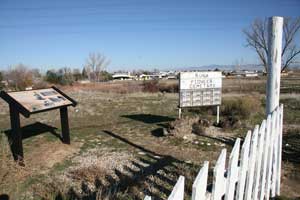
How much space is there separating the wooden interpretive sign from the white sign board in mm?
4801

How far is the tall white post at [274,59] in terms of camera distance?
3.70 metres

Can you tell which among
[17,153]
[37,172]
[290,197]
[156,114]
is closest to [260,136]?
[290,197]

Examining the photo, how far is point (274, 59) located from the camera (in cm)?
377

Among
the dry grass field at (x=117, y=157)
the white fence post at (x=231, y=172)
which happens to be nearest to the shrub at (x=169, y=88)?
the dry grass field at (x=117, y=157)

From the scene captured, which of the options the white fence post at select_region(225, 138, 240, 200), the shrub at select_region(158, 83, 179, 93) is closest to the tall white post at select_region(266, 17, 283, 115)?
the white fence post at select_region(225, 138, 240, 200)

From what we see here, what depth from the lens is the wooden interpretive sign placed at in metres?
5.84

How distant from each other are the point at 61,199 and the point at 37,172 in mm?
1536

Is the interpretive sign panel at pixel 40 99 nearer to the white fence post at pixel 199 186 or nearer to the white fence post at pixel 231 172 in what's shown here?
the white fence post at pixel 231 172


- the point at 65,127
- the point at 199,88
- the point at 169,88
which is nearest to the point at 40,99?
the point at 65,127

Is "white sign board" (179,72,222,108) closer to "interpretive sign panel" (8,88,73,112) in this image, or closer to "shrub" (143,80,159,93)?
"interpretive sign panel" (8,88,73,112)

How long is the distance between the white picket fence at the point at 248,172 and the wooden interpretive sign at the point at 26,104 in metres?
4.64

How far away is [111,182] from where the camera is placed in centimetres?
479

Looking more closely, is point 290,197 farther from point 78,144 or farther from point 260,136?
point 78,144

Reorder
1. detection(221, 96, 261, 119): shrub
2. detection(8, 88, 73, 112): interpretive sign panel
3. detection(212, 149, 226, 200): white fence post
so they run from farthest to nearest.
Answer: detection(221, 96, 261, 119): shrub, detection(8, 88, 73, 112): interpretive sign panel, detection(212, 149, 226, 200): white fence post
